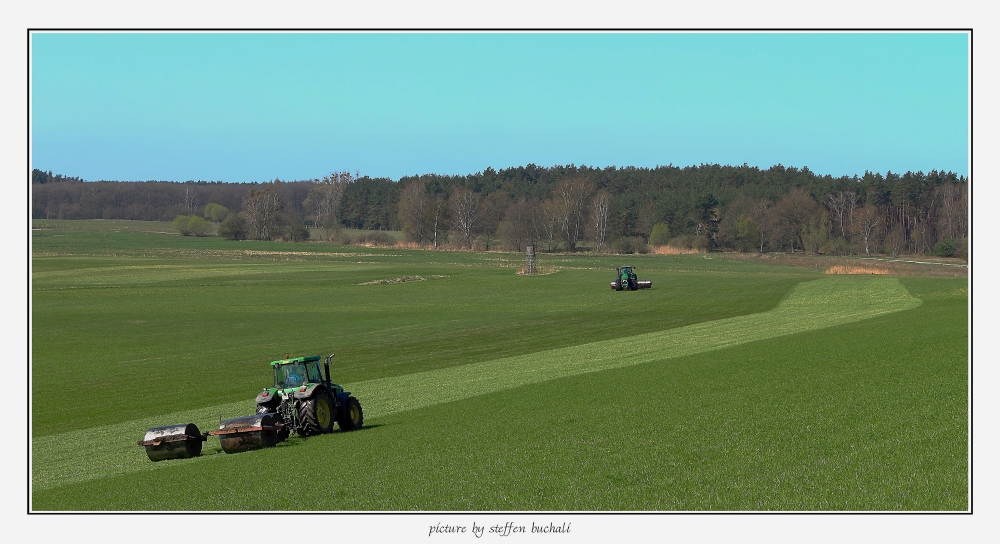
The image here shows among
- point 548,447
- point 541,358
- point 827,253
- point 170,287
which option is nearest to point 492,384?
point 541,358

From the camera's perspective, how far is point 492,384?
103ft

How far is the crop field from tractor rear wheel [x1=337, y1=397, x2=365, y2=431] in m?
0.62

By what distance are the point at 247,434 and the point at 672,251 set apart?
156m

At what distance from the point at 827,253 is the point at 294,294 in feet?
369

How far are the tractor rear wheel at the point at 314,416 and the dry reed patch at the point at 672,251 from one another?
150781 millimetres

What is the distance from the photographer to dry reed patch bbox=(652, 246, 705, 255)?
169m

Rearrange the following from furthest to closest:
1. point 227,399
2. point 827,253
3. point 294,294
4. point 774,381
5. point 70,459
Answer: point 827,253
point 294,294
point 227,399
point 774,381
point 70,459

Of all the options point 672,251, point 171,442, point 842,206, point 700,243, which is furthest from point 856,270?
point 171,442

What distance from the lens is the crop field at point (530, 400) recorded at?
14.5 metres

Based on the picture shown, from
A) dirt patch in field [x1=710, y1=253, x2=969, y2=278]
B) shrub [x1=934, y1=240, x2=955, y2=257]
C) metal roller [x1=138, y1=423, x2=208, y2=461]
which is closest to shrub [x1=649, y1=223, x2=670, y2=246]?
dirt patch in field [x1=710, y1=253, x2=969, y2=278]

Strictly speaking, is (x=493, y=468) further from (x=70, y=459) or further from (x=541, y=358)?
(x=541, y=358)

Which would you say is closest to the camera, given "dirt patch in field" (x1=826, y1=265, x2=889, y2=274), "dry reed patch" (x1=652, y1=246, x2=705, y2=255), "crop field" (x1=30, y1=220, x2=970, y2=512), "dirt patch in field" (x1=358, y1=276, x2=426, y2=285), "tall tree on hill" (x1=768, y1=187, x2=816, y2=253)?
"crop field" (x1=30, y1=220, x2=970, y2=512)

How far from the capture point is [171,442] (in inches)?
782

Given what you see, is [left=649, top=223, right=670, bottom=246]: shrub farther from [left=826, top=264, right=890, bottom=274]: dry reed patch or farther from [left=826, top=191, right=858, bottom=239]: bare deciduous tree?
[left=826, top=264, right=890, bottom=274]: dry reed patch
